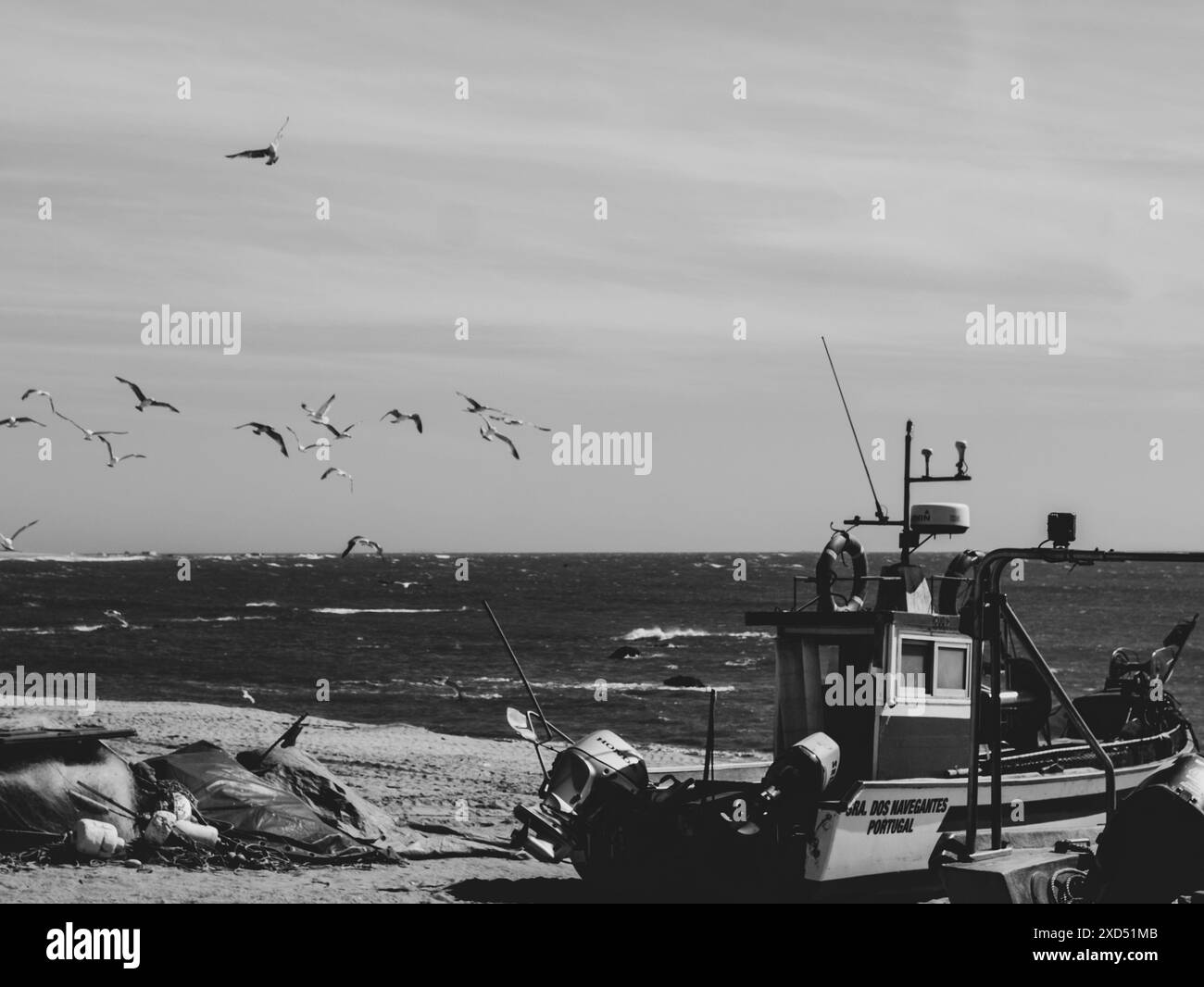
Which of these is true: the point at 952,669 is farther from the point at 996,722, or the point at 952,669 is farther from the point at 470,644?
the point at 470,644

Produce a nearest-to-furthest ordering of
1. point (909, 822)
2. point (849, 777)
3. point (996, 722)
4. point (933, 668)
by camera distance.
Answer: point (996, 722)
point (909, 822)
point (849, 777)
point (933, 668)

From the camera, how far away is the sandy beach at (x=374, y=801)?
47.2 feet

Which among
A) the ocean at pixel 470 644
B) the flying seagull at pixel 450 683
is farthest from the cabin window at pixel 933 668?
the flying seagull at pixel 450 683

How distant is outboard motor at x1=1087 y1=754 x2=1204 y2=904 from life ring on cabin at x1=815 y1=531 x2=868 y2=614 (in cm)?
461

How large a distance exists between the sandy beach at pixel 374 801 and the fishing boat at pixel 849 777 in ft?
3.25

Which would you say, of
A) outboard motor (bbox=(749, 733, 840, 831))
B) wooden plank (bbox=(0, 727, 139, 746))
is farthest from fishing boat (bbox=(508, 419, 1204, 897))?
wooden plank (bbox=(0, 727, 139, 746))

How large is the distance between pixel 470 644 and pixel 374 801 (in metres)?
54.1

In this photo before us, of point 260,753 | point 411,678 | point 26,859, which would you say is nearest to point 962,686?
point 260,753

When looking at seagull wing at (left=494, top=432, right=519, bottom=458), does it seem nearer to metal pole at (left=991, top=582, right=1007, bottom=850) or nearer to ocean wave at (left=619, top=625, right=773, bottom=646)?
metal pole at (left=991, top=582, right=1007, bottom=850)

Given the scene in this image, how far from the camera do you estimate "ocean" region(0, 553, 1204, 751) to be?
48.1 metres

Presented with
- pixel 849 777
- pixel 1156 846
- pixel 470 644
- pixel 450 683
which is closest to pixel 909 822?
pixel 849 777

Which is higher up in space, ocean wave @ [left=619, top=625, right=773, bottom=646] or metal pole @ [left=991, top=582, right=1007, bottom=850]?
metal pole @ [left=991, top=582, right=1007, bottom=850]

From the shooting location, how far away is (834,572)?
1689cm
